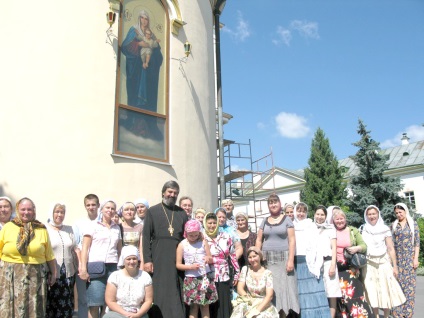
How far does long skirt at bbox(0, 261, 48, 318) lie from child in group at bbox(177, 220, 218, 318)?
1695 mm

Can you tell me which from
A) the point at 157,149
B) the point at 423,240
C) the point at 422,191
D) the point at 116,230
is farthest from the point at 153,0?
the point at 422,191

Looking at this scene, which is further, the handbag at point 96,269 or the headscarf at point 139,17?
the headscarf at point 139,17

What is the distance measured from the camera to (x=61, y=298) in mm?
5312

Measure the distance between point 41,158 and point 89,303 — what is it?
3172mm

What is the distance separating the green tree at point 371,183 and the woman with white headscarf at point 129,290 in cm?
1990

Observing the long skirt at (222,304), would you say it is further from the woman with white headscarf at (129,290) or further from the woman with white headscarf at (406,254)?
the woman with white headscarf at (406,254)

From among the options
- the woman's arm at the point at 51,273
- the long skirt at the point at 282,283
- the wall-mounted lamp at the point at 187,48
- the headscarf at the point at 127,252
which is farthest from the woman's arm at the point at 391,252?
the wall-mounted lamp at the point at 187,48

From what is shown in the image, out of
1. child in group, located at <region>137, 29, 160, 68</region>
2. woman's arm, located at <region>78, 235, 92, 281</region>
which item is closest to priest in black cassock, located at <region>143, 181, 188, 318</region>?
woman's arm, located at <region>78, 235, 92, 281</region>

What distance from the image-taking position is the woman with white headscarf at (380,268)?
662 cm

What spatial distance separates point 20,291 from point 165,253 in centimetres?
173

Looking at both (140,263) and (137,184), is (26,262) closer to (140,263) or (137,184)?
(140,263)

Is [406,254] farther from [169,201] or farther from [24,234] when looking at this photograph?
[24,234]

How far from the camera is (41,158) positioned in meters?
7.40

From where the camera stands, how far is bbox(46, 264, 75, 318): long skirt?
524cm
